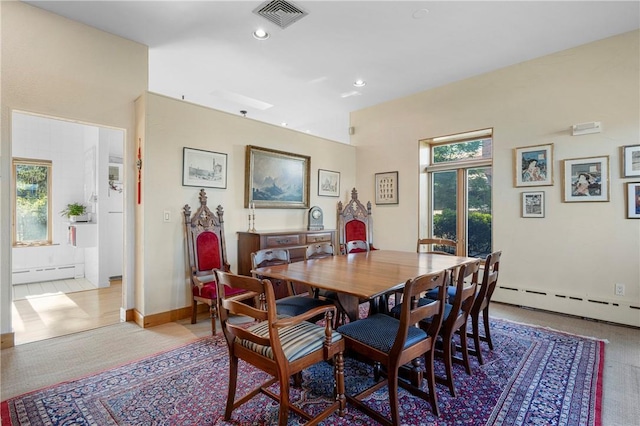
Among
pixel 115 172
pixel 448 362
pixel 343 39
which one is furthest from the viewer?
pixel 115 172

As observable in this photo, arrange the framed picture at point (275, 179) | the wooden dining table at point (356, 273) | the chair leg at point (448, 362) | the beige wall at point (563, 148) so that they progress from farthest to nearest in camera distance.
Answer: the framed picture at point (275, 179) < the beige wall at point (563, 148) < the chair leg at point (448, 362) < the wooden dining table at point (356, 273)

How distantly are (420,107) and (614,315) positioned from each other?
12.1ft

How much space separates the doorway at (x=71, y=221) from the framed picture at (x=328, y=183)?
299 cm

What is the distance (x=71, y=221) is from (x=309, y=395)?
548 cm

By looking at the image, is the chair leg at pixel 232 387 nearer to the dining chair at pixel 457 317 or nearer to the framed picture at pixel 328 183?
the dining chair at pixel 457 317

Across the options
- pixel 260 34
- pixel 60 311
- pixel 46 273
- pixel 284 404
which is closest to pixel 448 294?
pixel 284 404

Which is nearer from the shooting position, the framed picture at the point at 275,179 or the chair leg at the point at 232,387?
the chair leg at the point at 232,387

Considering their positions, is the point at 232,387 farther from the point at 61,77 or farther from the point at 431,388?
the point at 61,77

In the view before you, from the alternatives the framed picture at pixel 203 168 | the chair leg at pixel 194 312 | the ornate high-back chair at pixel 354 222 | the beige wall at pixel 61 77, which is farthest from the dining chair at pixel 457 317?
the beige wall at pixel 61 77

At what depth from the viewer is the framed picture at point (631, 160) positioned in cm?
339

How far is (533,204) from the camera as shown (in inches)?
160

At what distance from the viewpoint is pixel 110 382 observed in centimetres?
229

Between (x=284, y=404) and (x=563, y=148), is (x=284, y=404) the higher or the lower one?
the lower one

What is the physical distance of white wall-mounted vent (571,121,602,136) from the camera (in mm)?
3609
